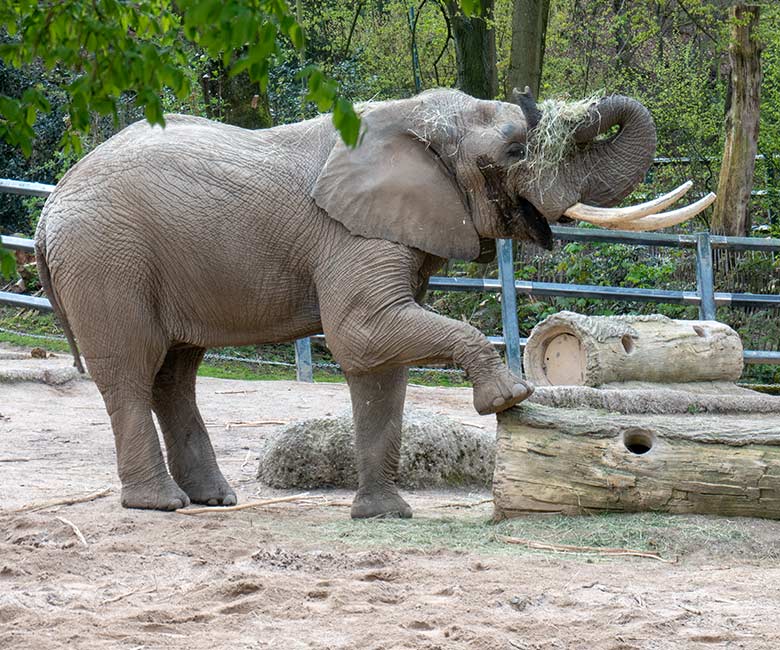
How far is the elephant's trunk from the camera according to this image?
6629mm

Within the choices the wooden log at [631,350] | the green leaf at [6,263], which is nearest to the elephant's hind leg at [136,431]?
the green leaf at [6,263]

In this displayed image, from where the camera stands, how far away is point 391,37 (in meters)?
24.0

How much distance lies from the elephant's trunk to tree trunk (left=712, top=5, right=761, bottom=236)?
11136 mm

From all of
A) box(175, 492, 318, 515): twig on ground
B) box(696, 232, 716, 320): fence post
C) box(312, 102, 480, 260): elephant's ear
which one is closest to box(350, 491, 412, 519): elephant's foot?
box(175, 492, 318, 515): twig on ground

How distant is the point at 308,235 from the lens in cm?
680

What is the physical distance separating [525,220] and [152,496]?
252 centimetres

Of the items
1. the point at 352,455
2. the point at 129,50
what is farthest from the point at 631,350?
the point at 129,50

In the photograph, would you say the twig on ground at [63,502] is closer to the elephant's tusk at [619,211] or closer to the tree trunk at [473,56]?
the elephant's tusk at [619,211]

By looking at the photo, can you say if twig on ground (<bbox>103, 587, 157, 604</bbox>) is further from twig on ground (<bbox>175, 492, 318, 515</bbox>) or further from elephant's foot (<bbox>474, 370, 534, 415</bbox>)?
elephant's foot (<bbox>474, 370, 534, 415</bbox>)

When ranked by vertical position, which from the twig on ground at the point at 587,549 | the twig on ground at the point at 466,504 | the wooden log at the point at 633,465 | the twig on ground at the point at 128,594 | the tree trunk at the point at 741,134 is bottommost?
the twig on ground at the point at 466,504

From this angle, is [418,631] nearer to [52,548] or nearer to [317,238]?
[52,548]

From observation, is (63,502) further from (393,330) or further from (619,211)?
(619,211)

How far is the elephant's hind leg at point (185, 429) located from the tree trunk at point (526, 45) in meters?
10.7

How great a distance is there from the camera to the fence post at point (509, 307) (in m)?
13.0
